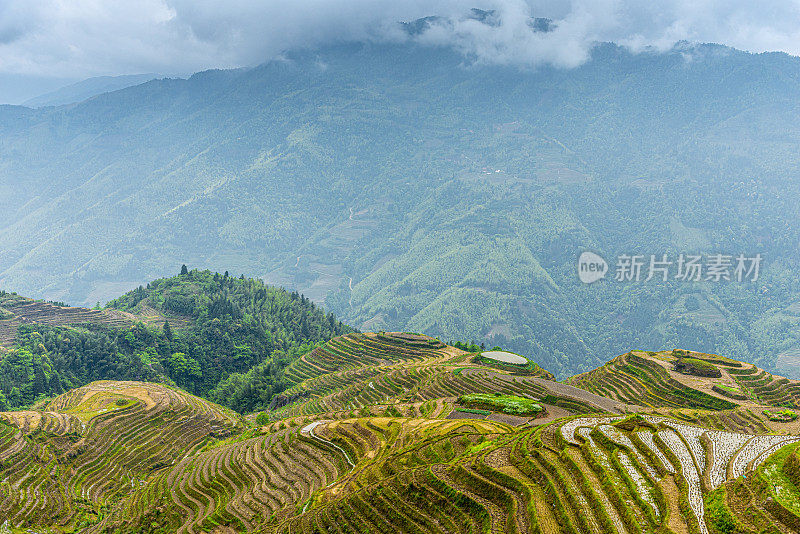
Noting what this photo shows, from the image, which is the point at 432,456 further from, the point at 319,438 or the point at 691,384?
the point at 691,384

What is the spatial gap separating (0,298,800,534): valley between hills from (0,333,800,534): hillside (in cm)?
13

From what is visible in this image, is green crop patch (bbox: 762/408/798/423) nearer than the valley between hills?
No

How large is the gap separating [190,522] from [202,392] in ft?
231

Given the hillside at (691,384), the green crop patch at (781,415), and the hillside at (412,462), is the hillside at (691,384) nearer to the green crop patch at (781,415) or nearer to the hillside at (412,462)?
the hillside at (412,462)

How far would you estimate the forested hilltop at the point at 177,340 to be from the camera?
297 feet

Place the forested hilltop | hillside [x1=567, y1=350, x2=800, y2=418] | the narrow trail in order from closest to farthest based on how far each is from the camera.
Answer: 1. the narrow trail
2. hillside [x1=567, y1=350, x2=800, y2=418]
3. the forested hilltop

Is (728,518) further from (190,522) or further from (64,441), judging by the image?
(64,441)

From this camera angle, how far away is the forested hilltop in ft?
297

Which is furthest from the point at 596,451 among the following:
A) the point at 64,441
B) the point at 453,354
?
the point at 453,354

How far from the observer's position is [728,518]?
70.1 feet

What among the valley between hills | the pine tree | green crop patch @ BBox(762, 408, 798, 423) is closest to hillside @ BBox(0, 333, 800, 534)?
the valley between hills

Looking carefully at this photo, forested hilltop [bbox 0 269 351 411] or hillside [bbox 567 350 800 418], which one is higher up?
hillside [bbox 567 350 800 418]

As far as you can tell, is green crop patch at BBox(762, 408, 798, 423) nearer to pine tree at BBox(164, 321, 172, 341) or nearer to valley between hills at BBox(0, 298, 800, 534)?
valley between hills at BBox(0, 298, 800, 534)

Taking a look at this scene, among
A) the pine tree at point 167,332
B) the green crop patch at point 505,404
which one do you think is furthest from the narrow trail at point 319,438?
the pine tree at point 167,332
